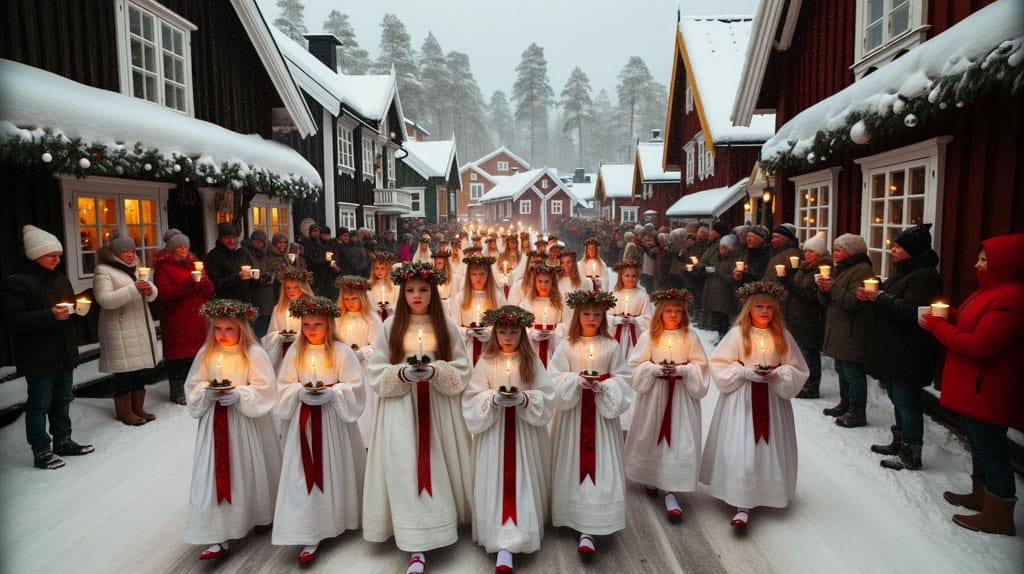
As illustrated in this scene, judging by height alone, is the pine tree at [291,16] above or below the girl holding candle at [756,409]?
above

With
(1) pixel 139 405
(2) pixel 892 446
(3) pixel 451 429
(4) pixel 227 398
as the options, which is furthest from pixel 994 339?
(1) pixel 139 405

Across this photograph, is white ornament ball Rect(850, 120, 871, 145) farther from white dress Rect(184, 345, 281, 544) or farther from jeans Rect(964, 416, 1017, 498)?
→ white dress Rect(184, 345, 281, 544)

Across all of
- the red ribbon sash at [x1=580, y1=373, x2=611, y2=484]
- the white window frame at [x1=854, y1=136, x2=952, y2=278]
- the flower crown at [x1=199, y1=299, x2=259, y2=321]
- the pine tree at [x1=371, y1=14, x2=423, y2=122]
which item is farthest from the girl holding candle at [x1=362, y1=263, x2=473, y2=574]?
the pine tree at [x1=371, y1=14, x2=423, y2=122]

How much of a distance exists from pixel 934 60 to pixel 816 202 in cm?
606

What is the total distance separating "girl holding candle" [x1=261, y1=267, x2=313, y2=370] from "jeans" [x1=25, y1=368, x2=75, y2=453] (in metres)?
1.93

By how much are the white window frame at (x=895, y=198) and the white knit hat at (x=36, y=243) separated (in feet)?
31.8

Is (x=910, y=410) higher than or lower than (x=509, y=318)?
lower

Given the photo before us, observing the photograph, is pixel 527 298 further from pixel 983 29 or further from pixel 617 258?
pixel 617 258

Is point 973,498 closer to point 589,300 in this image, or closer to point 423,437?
point 589,300

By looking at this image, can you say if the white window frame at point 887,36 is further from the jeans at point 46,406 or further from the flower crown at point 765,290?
the jeans at point 46,406

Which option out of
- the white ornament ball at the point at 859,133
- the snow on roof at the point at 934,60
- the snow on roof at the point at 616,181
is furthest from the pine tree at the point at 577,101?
the white ornament ball at the point at 859,133

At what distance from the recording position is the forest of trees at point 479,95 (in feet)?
210

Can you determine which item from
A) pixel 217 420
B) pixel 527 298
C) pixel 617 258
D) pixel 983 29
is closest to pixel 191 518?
pixel 217 420

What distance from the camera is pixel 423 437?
14.4 ft
